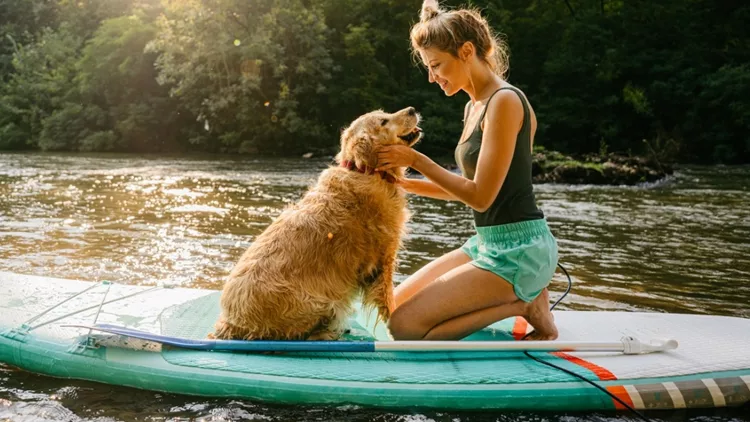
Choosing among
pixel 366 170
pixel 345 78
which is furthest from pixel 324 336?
pixel 345 78

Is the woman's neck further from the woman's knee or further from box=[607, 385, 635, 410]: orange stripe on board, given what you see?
box=[607, 385, 635, 410]: orange stripe on board

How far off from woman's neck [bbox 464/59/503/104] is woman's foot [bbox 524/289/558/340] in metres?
1.20

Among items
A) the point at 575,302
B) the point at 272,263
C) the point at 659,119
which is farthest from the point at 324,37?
the point at 272,263

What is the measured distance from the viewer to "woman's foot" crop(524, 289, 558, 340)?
383cm

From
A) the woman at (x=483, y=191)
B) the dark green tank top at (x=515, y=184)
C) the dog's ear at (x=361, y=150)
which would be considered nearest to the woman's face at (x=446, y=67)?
the woman at (x=483, y=191)

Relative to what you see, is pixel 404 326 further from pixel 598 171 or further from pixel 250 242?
pixel 598 171

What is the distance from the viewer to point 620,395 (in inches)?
132

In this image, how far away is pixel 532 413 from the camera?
3367 millimetres

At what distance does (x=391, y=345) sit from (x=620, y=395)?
1.18m

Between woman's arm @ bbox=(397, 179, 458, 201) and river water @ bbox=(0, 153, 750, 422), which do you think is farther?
woman's arm @ bbox=(397, 179, 458, 201)

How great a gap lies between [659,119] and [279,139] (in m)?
16.9

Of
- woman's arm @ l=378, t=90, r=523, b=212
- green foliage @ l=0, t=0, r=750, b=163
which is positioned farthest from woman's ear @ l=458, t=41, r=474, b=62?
green foliage @ l=0, t=0, r=750, b=163

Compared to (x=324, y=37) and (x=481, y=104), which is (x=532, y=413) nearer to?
(x=481, y=104)

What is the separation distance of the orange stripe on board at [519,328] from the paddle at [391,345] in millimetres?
383
